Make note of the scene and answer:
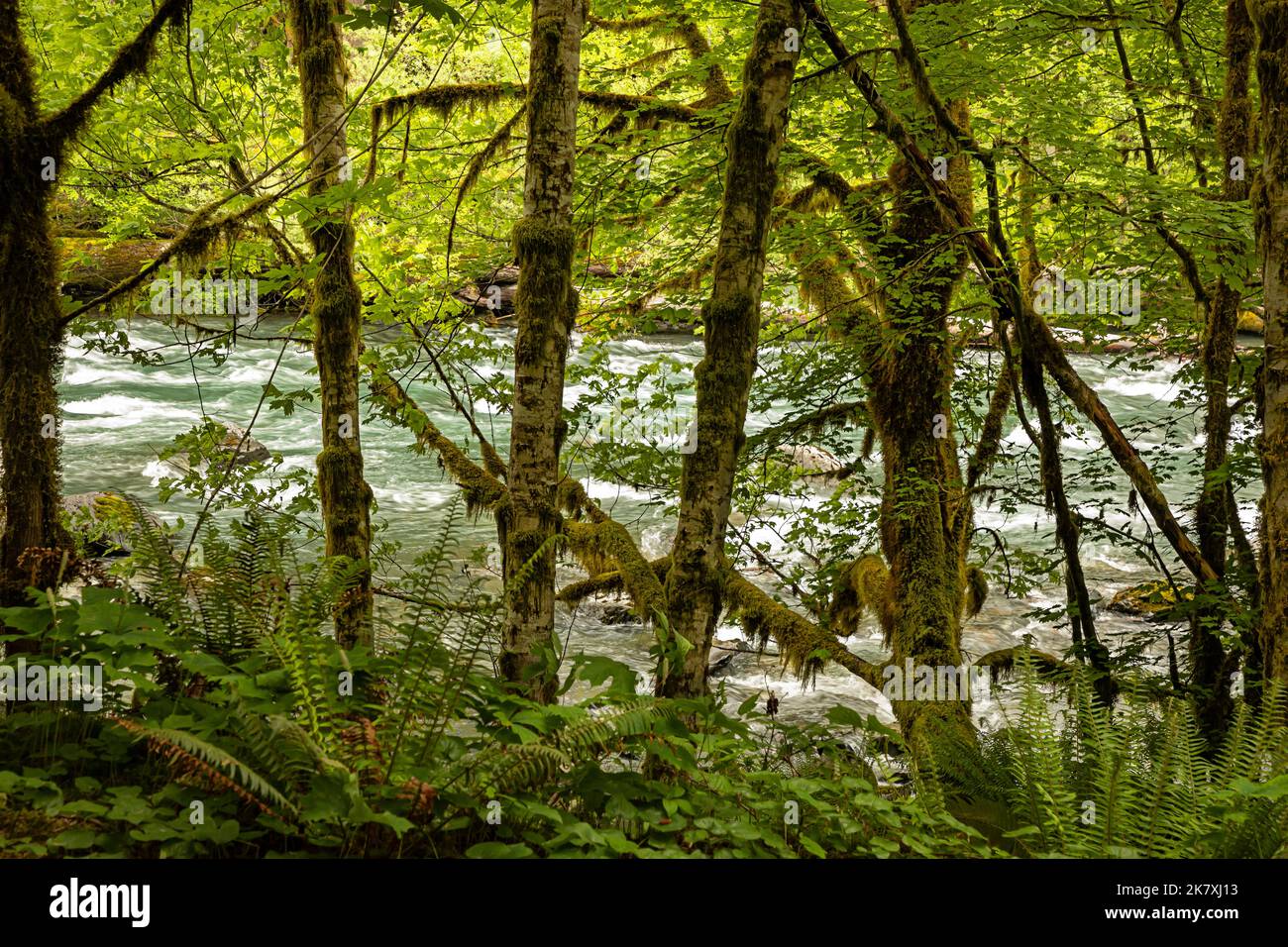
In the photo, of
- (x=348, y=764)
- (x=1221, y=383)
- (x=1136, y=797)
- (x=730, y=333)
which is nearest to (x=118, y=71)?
(x=730, y=333)

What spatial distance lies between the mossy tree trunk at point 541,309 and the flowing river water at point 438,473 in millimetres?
5005

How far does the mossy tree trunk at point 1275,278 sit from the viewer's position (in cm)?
383

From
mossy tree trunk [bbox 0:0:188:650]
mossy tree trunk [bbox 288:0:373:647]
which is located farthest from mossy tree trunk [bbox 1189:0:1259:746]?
mossy tree trunk [bbox 0:0:188:650]

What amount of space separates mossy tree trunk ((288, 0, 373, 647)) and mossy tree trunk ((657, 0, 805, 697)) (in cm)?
274

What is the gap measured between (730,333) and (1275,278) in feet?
8.11

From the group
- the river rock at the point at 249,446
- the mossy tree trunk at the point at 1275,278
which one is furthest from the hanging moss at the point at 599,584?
the river rock at the point at 249,446

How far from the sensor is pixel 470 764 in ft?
8.14

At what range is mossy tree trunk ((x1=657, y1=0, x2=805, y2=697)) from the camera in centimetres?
430

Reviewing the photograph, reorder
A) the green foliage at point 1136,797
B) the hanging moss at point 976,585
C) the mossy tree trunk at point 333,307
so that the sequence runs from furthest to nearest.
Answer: the hanging moss at point 976,585 < the mossy tree trunk at point 333,307 < the green foliage at point 1136,797

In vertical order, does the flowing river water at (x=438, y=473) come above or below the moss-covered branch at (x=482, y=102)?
below

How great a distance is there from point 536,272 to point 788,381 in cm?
483

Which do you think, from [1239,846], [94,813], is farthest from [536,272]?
[1239,846]

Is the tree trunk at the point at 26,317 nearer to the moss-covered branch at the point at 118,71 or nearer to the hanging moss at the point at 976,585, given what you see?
the moss-covered branch at the point at 118,71
